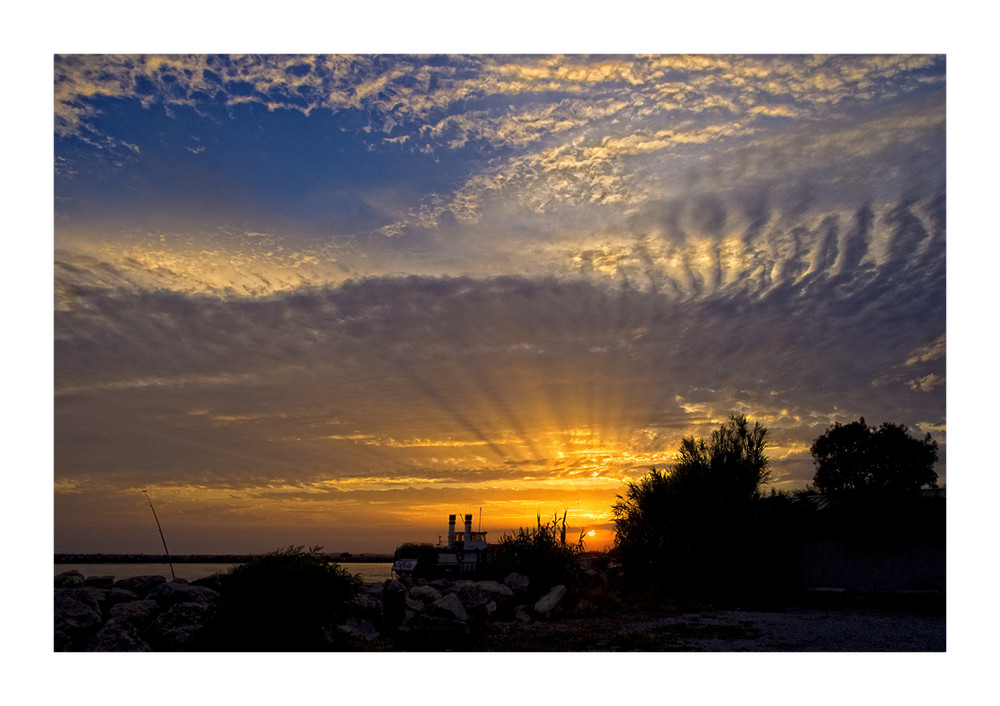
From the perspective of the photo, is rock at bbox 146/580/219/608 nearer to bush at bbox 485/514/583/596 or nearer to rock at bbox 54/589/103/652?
rock at bbox 54/589/103/652

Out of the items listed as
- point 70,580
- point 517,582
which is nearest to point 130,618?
point 70,580

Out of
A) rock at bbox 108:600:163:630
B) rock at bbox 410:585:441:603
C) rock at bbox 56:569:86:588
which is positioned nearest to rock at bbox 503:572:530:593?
rock at bbox 410:585:441:603

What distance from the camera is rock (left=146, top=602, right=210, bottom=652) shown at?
1324 cm

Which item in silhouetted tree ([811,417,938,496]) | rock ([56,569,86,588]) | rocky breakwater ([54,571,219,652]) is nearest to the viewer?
rocky breakwater ([54,571,219,652])

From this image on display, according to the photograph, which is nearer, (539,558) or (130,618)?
(130,618)

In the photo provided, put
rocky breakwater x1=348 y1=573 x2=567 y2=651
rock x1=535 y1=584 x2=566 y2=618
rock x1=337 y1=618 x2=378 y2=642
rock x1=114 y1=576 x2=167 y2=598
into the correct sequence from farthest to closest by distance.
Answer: rock x1=535 y1=584 x2=566 y2=618 < rock x1=114 y1=576 x2=167 y2=598 < rocky breakwater x1=348 y1=573 x2=567 y2=651 < rock x1=337 y1=618 x2=378 y2=642

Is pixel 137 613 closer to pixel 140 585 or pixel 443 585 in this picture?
pixel 140 585

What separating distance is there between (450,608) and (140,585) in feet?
23.3

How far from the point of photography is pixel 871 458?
42000mm

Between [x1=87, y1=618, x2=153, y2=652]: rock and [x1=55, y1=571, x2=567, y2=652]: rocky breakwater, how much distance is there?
1cm

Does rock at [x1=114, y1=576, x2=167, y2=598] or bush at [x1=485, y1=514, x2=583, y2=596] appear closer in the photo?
rock at [x1=114, y1=576, x2=167, y2=598]

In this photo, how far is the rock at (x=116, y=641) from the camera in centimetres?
1232

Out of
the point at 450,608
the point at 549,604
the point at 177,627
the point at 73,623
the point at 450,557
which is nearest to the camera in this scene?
the point at 73,623

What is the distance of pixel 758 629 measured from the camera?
14984 millimetres
